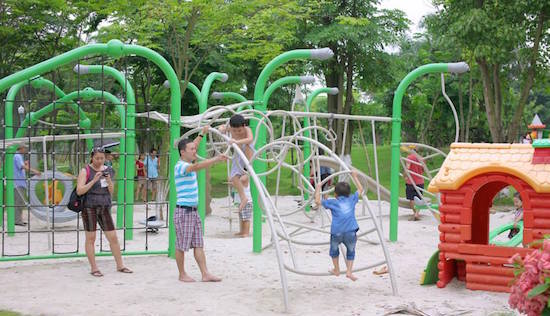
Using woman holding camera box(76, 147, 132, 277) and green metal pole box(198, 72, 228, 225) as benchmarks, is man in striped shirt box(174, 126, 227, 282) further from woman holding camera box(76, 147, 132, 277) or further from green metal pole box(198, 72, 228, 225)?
green metal pole box(198, 72, 228, 225)

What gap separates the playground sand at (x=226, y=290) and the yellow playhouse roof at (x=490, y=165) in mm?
1070

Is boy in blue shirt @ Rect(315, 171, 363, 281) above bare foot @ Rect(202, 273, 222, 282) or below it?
above

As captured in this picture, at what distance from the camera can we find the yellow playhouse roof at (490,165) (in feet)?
20.4

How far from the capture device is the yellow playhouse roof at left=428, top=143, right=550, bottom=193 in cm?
621

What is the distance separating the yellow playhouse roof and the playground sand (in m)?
1.07

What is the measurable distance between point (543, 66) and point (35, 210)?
12803mm

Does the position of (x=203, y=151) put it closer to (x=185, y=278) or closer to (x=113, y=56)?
(x=113, y=56)

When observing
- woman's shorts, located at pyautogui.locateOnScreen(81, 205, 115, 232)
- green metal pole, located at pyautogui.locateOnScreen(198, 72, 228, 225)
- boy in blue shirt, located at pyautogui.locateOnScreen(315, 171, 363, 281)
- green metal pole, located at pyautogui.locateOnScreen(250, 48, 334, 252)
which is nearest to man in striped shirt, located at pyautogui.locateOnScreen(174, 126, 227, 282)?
woman's shorts, located at pyautogui.locateOnScreen(81, 205, 115, 232)

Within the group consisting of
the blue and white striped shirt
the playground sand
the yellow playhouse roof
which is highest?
the yellow playhouse roof

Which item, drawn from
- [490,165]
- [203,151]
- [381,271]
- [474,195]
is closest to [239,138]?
[381,271]

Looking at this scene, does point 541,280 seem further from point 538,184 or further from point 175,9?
point 175,9

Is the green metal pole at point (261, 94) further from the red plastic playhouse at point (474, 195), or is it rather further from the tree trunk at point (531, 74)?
the tree trunk at point (531, 74)

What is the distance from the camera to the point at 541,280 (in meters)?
4.00

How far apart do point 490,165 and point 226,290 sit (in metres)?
2.78
